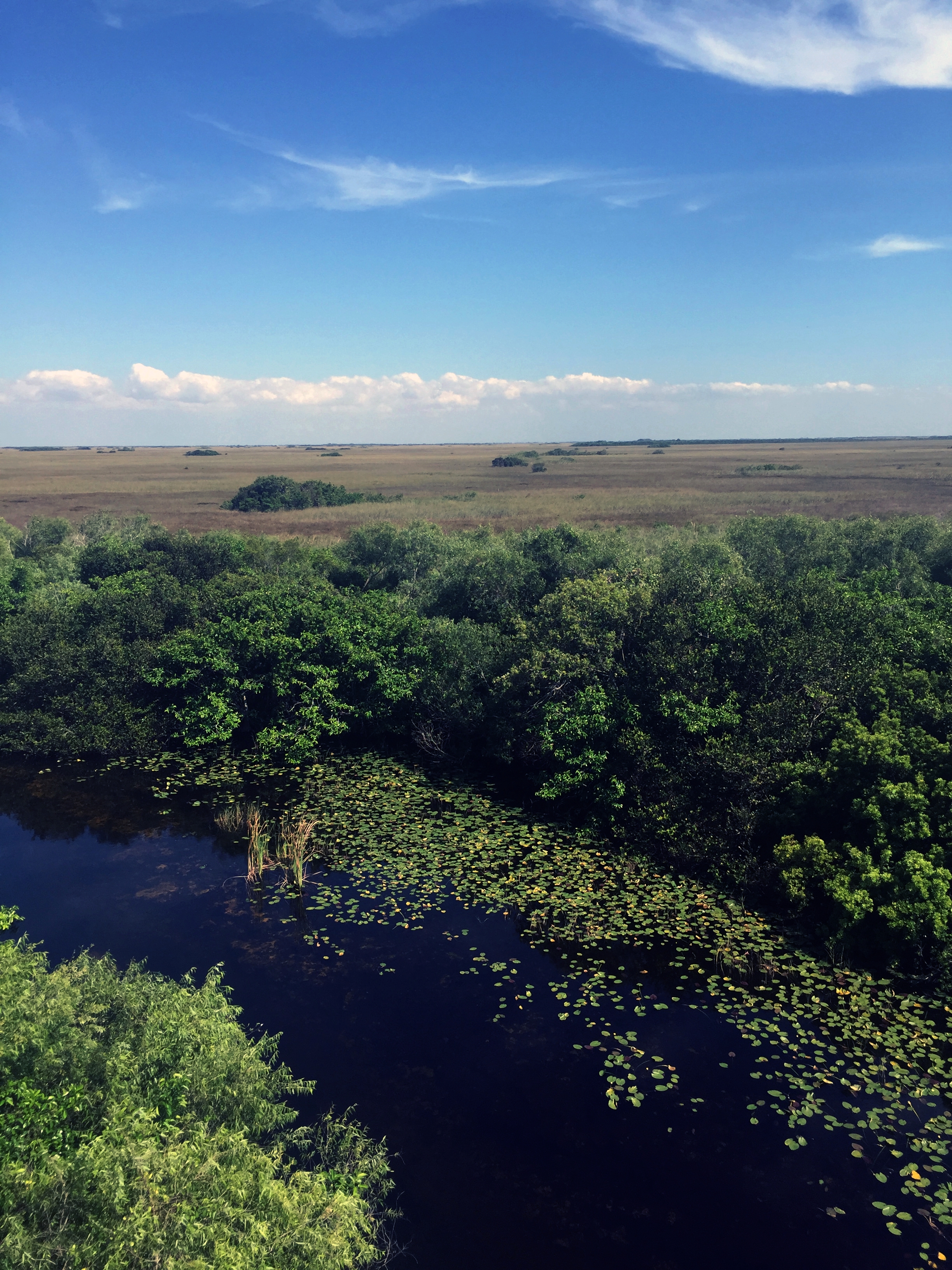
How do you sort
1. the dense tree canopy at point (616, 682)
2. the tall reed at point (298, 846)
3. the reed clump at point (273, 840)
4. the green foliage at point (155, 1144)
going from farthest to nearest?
the reed clump at point (273, 840)
the tall reed at point (298, 846)
the dense tree canopy at point (616, 682)
the green foliage at point (155, 1144)

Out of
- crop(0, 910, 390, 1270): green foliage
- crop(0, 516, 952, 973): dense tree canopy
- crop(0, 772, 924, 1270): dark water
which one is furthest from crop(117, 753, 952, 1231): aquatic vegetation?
crop(0, 910, 390, 1270): green foliage

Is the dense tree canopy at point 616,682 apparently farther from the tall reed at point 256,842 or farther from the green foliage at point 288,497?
the green foliage at point 288,497

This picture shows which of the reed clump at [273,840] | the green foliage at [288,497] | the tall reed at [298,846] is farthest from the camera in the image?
the green foliage at [288,497]

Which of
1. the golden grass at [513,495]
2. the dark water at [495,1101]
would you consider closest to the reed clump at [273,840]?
the dark water at [495,1101]

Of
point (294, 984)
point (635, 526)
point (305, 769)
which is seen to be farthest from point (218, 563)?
point (635, 526)

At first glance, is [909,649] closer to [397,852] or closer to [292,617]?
[397,852]

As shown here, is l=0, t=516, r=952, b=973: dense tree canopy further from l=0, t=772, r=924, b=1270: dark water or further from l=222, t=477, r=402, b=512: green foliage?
l=222, t=477, r=402, b=512: green foliage
